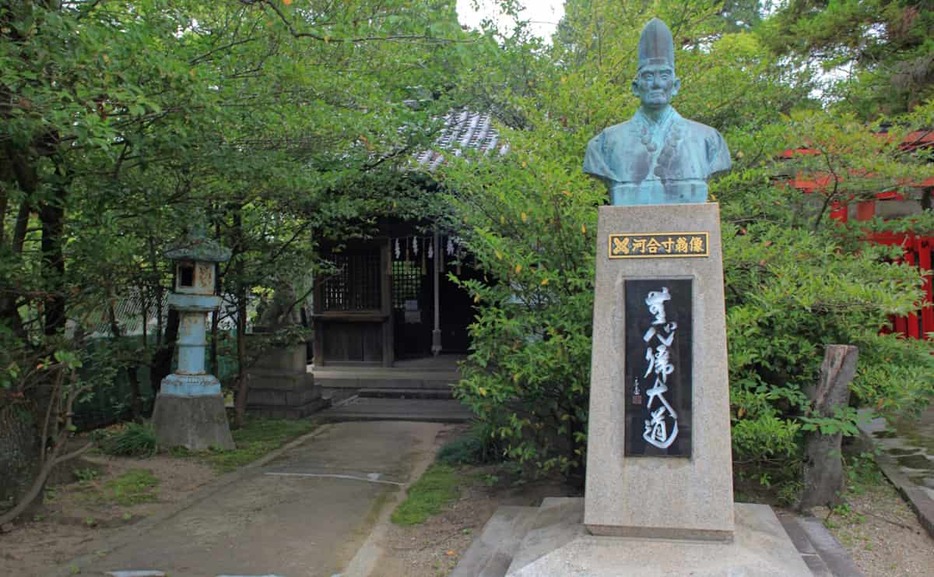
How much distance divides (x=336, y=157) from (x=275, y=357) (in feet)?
11.8

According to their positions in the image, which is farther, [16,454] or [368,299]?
[368,299]

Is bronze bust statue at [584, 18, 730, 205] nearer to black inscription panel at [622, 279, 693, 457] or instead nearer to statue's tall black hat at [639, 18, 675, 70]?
statue's tall black hat at [639, 18, 675, 70]

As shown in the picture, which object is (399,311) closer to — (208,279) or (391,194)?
(391,194)

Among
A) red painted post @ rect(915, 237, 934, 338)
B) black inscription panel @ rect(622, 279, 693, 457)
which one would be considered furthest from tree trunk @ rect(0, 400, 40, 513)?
red painted post @ rect(915, 237, 934, 338)

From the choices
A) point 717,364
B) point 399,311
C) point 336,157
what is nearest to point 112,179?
point 336,157

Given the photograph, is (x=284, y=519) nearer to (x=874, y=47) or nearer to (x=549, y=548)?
(x=549, y=548)

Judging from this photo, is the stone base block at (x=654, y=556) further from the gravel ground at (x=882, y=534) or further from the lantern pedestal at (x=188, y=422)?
the lantern pedestal at (x=188, y=422)

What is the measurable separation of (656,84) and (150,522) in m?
4.95

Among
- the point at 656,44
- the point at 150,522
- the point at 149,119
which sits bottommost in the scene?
the point at 150,522

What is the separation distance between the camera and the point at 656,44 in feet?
13.5

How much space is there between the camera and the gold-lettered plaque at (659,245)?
403 cm

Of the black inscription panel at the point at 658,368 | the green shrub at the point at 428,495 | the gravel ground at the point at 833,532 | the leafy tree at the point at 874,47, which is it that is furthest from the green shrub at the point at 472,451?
the leafy tree at the point at 874,47

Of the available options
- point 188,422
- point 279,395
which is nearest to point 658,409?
point 188,422

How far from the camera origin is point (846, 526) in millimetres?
5270
